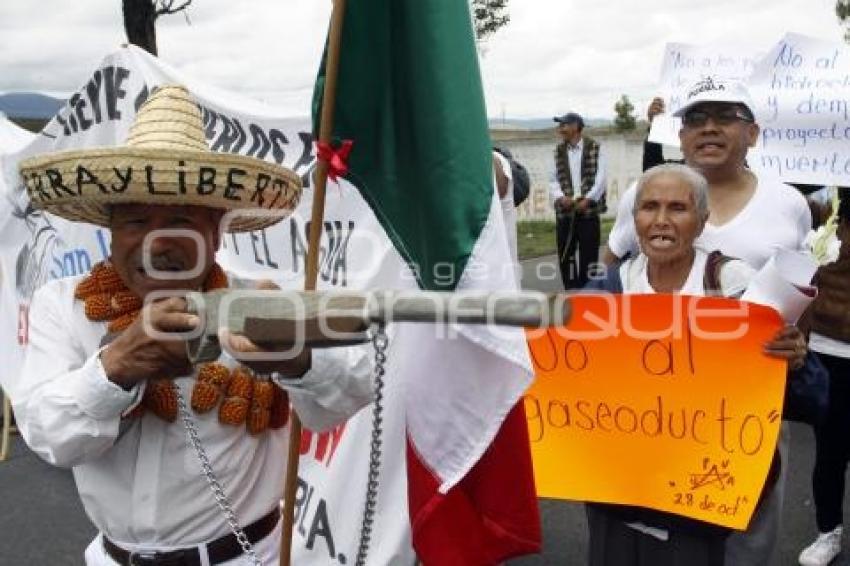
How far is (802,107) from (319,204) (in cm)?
352

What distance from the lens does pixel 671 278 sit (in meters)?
2.50

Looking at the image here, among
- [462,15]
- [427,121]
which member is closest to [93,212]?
[427,121]

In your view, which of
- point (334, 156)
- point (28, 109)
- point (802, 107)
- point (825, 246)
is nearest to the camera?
point (334, 156)

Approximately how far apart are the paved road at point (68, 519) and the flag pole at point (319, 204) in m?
2.31

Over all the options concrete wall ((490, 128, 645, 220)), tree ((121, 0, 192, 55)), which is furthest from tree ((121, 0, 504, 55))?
concrete wall ((490, 128, 645, 220))

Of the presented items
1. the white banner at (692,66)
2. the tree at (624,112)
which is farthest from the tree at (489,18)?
the tree at (624,112)

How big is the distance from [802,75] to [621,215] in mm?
2013

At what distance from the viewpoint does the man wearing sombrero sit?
175 centimetres

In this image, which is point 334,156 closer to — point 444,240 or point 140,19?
point 444,240

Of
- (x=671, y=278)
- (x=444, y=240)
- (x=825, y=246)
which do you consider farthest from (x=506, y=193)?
(x=444, y=240)

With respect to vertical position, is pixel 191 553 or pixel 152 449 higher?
pixel 152 449

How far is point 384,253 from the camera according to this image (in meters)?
2.85

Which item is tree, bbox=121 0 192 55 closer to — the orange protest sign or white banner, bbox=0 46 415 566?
white banner, bbox=0 46 415 566

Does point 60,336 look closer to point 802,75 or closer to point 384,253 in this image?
point 384,253
